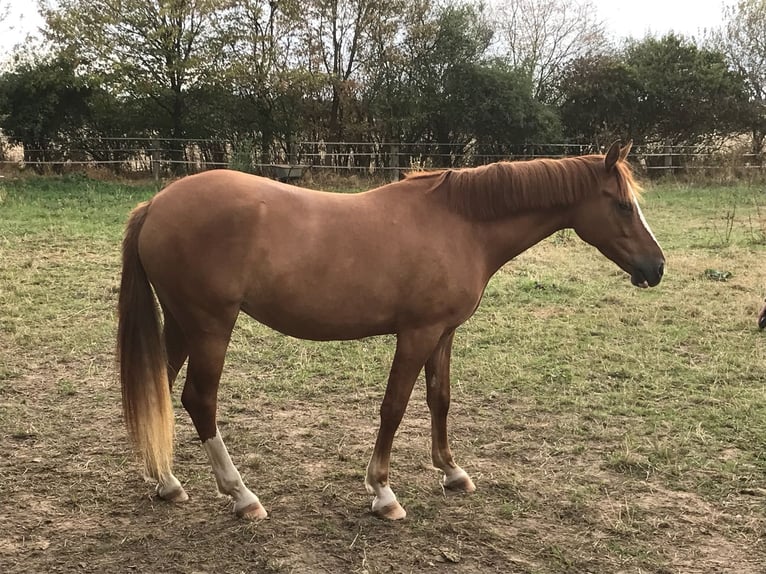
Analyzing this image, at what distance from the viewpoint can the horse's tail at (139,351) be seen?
Result: 276cm

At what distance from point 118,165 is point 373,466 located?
577 inches

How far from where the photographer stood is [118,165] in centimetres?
1527

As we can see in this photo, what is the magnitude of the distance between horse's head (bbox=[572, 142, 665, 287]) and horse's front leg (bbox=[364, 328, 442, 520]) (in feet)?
3.13

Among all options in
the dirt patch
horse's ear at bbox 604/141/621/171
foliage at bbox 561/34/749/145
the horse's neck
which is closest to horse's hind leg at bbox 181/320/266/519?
the dirt patch

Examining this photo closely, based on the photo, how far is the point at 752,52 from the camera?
18391 millimetres

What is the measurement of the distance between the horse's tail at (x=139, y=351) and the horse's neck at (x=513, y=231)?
160 cm

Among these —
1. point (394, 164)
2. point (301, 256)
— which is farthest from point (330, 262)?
point (394, 164)

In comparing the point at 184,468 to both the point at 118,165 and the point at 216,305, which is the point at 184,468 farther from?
the point at 118,165

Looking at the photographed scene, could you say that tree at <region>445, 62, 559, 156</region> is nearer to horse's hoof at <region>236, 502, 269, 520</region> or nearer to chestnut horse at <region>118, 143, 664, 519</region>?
chestnut horse at <region>118, 143, 664, 519</region>

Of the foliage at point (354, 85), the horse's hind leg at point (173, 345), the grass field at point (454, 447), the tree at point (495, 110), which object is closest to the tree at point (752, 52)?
the foliage at point (354, 85)

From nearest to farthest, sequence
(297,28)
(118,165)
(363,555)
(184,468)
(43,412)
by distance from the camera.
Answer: (363,555) → (184,468) → (43,412) → (118,165) → (297,28)

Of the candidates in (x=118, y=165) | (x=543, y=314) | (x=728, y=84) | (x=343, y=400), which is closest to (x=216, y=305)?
(x=343, y=400)

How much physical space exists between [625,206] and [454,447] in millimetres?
1658

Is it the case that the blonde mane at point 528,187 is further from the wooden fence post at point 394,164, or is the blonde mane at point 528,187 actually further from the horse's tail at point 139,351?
the wooden fence post at point 394,164
